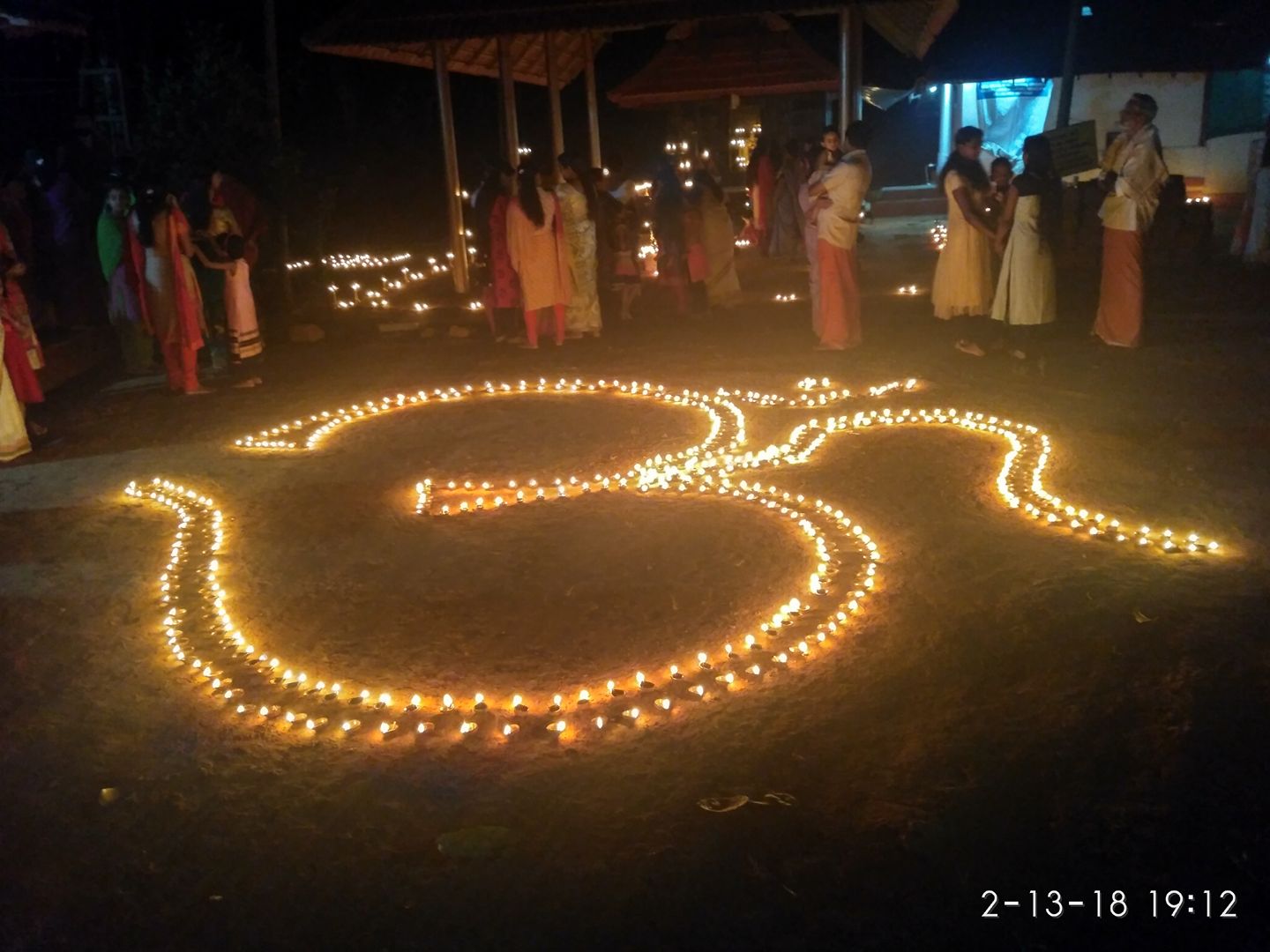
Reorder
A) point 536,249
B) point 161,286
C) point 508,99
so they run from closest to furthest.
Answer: point 161,286 → point 536,249 → point 508,99

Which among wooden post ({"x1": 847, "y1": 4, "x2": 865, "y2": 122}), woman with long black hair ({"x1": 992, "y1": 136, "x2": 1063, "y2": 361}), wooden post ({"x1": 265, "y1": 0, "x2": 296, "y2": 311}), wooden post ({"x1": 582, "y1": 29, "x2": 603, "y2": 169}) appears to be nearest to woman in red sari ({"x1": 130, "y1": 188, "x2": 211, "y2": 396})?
wooden post ({"x1": 265, "y1": 0, "x2": 296, "y2": 311})

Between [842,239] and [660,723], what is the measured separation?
20.6 feet

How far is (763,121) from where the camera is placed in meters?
21.8

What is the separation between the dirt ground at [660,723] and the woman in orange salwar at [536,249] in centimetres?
316

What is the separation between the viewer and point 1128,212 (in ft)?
29.0

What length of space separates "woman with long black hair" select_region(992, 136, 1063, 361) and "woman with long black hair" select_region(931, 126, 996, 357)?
0.79 ft

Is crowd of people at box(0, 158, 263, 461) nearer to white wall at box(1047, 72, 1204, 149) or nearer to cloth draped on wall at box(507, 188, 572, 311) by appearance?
cloth draped on wall at box(507, 188, 572, 311)

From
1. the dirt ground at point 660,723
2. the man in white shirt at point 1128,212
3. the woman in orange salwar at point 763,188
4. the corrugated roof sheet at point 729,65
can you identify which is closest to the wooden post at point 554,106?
the corrugated roof sheet at point 729,65

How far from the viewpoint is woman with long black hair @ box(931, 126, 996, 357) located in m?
8.91

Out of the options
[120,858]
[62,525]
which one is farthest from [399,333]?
[120,858]

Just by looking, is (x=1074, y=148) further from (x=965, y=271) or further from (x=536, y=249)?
(x=536, y=249)

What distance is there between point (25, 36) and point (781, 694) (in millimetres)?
15375

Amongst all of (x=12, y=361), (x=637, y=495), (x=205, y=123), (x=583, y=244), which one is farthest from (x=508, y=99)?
(x=637, y=495)

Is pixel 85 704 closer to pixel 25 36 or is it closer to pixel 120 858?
pixel 120 858
